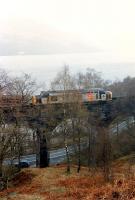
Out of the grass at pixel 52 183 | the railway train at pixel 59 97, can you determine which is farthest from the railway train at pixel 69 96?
the grass at pixel 52 183

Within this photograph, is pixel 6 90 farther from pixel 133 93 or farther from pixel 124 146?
pixel 133 93

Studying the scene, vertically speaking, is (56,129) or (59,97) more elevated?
(59,97)

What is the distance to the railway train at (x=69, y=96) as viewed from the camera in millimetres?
36625

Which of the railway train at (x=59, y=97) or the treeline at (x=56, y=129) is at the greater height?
the railway train at (x=59, y=97)

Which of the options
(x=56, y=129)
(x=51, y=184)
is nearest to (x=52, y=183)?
(x=51, y=184)

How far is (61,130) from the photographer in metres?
39.6

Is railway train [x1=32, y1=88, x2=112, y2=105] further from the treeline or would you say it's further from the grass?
the grass

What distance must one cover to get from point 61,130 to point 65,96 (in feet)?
13.2

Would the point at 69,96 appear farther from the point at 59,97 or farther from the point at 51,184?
the point at 51,184

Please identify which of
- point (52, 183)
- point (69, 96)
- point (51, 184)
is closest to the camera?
point (51, 184)

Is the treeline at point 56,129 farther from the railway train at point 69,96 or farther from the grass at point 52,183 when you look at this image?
the grass at point 52,183

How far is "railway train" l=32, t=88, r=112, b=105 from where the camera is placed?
36625 millimetres

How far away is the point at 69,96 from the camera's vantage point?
36.7 meters

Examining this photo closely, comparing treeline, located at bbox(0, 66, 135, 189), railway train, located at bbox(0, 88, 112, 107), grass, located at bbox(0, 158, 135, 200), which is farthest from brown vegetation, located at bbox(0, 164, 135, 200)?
railway train, located at bbox(0, 88, 112, 107)
